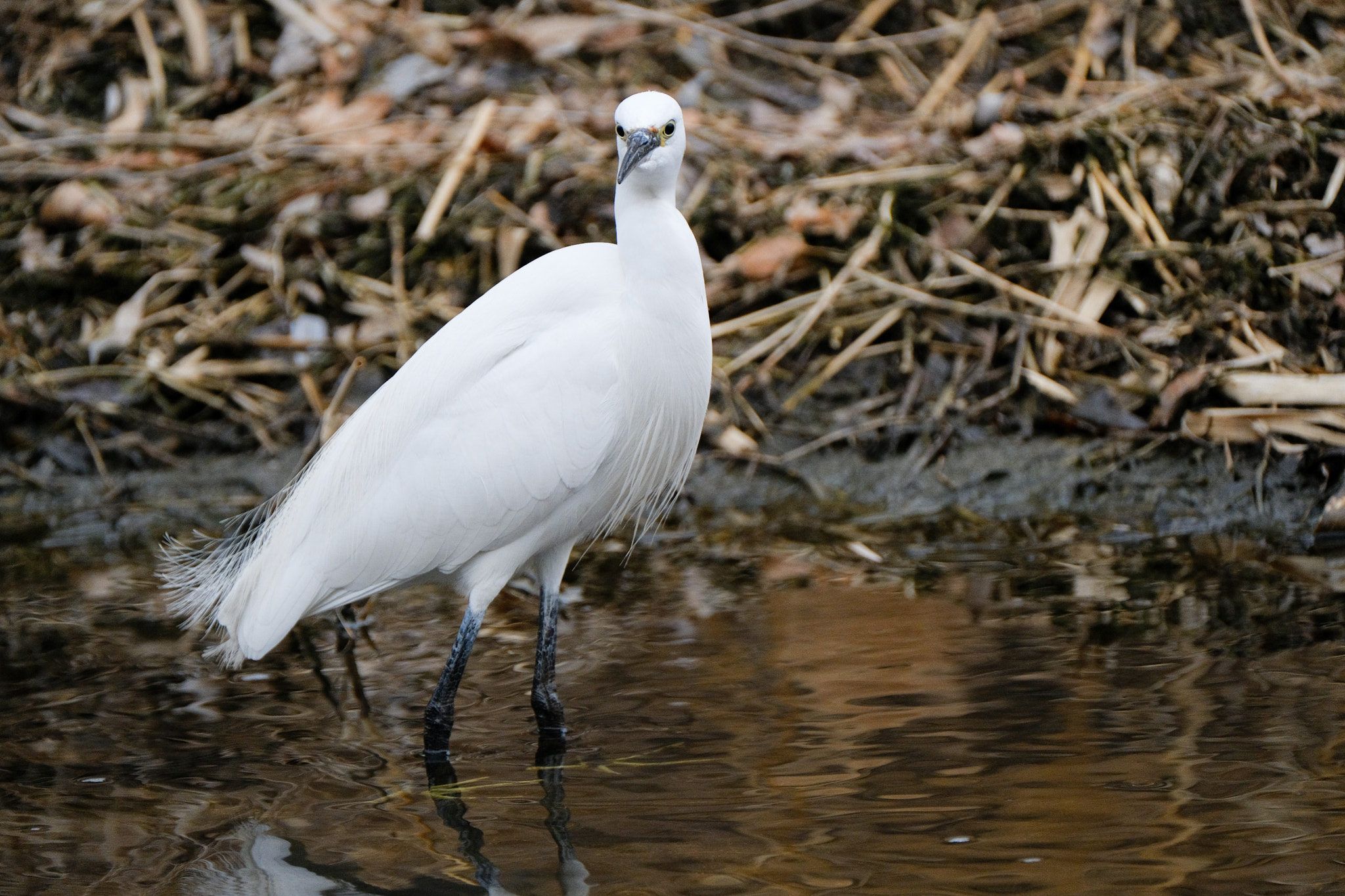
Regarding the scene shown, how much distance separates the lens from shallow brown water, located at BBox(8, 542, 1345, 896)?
8.77 feet

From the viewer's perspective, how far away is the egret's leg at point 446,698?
3428 millimetres

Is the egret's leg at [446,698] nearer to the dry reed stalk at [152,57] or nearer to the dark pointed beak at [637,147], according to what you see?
the dark pointed beak at [637,147]

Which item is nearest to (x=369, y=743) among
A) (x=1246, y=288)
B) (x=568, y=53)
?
(x=1246, y=288)

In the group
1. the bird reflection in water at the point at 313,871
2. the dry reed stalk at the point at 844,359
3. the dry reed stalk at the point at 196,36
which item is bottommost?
the bird reflection in water at the point at 313,871

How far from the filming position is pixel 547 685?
3.60 m

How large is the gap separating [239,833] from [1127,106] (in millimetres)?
5145

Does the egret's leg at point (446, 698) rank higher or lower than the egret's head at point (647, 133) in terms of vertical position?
lower

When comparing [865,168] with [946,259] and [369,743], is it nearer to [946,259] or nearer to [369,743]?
[946,259]

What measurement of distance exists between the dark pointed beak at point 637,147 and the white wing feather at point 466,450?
338 mm

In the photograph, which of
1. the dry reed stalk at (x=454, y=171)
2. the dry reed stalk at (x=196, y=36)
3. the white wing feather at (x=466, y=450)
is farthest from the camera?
the dry reed stalk at (x=196, y=36)

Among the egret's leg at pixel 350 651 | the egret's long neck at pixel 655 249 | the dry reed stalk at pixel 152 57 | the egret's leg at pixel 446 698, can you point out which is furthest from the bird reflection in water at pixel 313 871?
the dry reed stalk at pixel 152 57

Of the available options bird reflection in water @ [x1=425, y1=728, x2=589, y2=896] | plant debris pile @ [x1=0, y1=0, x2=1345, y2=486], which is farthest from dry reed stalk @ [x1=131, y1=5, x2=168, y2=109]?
bird reflection in water @ [x1=425, y1=728, x2=589, y2=896]

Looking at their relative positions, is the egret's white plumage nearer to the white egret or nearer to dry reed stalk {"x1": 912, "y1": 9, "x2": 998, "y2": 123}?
the white egret

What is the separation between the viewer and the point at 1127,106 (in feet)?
21.3
